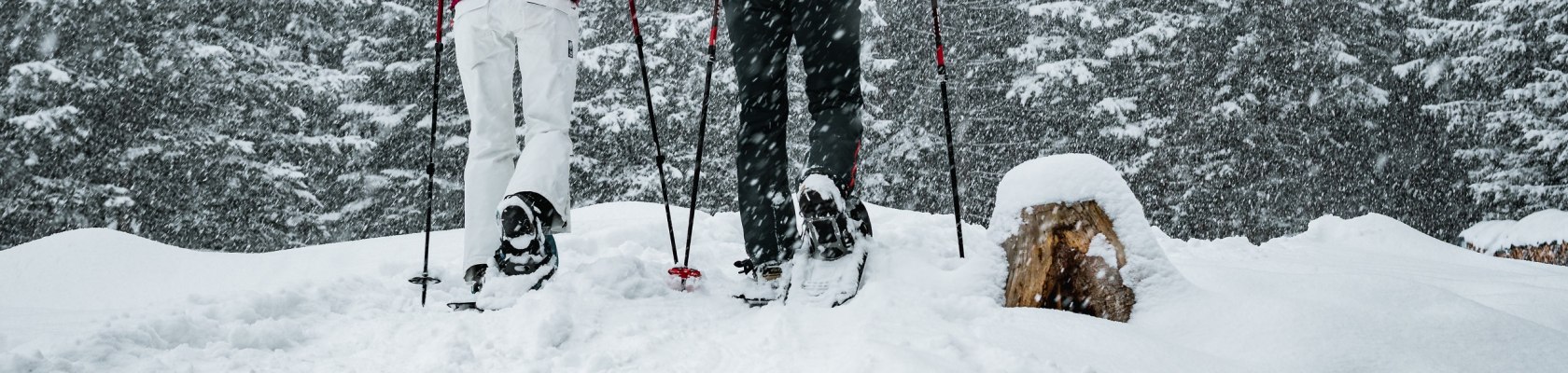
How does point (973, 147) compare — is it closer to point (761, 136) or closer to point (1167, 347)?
point (761, 136)

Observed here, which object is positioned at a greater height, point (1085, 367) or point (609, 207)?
point (609, 207)

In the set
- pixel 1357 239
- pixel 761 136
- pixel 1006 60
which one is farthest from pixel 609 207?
pixel 1006 60

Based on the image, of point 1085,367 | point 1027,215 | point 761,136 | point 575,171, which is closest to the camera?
point 1085,367

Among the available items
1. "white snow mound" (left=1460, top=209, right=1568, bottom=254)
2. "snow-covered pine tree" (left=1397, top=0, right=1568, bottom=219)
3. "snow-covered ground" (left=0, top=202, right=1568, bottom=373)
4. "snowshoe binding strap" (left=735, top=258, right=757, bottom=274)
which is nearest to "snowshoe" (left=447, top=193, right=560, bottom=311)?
"snow-covered ground" (left=0, top=202, right=1568, bottom=373)

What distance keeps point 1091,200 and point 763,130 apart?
131 cm

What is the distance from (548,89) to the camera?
3154 millimetres

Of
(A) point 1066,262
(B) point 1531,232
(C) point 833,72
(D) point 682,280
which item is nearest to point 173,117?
(D) point 682,280

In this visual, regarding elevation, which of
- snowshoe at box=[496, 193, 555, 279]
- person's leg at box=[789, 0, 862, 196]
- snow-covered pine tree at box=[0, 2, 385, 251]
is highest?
snow-covered pine tree at box=[0, 2, 385, 251]

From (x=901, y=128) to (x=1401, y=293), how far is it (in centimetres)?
1531

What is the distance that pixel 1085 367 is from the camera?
1.68m

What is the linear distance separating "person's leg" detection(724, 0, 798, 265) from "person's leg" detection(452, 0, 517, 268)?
0.98 m

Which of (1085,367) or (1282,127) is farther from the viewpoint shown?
(1282,127)

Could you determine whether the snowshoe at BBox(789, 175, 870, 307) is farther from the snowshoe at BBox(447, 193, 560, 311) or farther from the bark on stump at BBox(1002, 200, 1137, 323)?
the snowshoe at BBox(447, 193, 560, 311)

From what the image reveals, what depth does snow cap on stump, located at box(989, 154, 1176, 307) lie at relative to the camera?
2.32m
